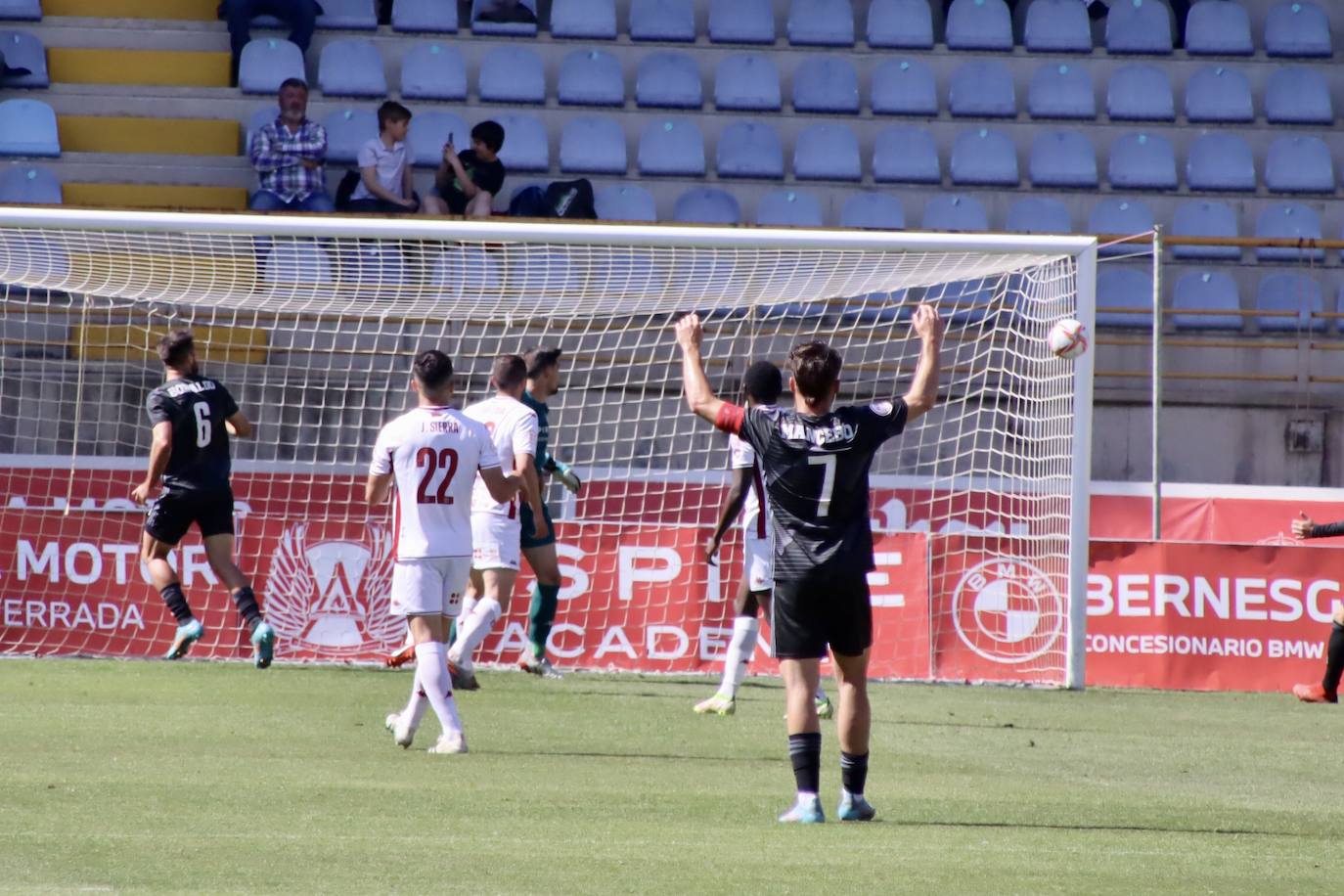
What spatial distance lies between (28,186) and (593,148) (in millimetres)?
5791

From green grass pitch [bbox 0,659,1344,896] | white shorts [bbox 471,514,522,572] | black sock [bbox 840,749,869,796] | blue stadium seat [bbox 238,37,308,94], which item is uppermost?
blue stadium seat [bbox 238,37,308,94]

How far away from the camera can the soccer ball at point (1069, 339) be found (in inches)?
439

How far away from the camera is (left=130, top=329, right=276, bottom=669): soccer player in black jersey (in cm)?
1093

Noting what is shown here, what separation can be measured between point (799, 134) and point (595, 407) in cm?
538

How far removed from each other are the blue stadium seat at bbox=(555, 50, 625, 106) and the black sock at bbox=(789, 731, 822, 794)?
14136mm

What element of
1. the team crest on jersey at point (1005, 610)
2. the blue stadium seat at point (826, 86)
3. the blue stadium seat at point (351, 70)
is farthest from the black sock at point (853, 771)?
the blue stadium seat at point (351, 70)

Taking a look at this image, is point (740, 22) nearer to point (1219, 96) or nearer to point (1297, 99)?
point (1219, 96)

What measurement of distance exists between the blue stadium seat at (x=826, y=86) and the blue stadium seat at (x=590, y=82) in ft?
6.49

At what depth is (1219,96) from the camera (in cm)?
1977

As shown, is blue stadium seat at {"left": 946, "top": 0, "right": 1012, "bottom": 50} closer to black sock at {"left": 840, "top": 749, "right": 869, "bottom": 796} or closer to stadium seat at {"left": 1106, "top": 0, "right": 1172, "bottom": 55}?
stadium seat at {"left": 1106, "top": 0, "right": 1172, "bottom": 55}

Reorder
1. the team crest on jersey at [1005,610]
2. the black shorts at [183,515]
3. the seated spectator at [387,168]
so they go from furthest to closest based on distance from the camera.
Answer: the seated spectator at [387,168] → the team crest on jersey at [1005,610] → the black shorts at [183,515]

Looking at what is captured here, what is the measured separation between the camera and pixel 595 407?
15461 millimetres

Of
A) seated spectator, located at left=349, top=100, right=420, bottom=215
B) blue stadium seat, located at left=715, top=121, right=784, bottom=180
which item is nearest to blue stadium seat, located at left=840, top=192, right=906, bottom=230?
blue stadium seat, located at left=715, top=121, right=784, bottom=180

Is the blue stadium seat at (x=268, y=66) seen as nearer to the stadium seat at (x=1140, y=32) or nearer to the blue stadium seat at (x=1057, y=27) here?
the blue stadium seat at (x=1057, y=27)
